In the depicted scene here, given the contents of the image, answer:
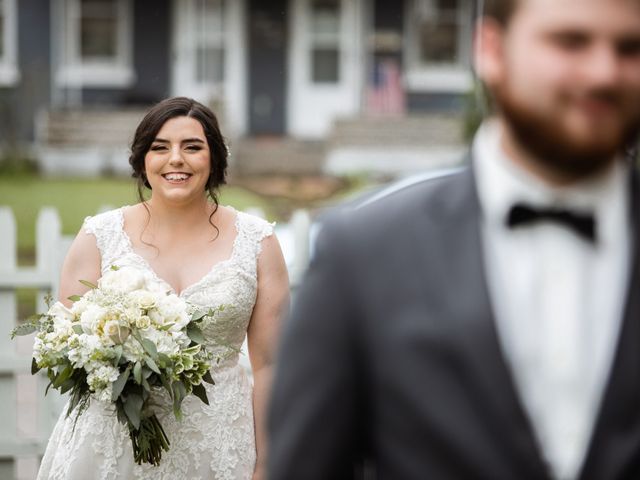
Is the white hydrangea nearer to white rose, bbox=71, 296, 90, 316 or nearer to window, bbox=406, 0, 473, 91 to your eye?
white rose, bbox=71, 296, 90, 316

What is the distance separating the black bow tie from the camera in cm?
156

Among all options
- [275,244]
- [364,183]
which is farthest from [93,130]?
[275,244]

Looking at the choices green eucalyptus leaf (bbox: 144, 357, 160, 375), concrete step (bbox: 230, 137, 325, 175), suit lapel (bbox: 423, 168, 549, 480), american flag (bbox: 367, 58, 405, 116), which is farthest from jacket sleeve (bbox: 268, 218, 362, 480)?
american flag (bbox: 367, 58, 405, 116)

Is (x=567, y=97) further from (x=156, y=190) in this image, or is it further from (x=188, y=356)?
(x=156, y=190)

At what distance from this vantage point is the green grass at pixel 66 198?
13.1 metres

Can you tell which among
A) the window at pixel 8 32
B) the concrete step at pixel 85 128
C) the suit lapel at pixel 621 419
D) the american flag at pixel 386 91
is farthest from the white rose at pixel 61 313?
the window at pixel 8 32

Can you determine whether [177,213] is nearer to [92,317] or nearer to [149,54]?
[92,317]

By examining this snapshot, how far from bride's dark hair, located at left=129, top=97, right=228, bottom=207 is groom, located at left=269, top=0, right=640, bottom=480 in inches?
92.1

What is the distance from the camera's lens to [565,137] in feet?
4.96

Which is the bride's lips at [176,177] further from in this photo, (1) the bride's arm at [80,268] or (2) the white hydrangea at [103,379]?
(2) the white hydrangea at [103,379]

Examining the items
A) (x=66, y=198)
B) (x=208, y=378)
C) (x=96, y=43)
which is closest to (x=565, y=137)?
(x=208, y=378)

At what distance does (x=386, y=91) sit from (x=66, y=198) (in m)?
8.05

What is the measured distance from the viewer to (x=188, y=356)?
11.6 ft

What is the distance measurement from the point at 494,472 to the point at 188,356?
6.94 feet
